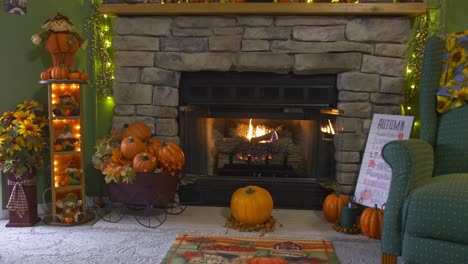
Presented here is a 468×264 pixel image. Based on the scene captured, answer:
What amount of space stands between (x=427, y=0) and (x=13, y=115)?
3.04m

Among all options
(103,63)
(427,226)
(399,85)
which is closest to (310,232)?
(427,226)

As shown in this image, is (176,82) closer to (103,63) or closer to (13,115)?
(103,63)

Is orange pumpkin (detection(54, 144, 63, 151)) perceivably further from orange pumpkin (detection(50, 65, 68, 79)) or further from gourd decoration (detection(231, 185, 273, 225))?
gourd decoration (detection(231, 185, 273, 225))

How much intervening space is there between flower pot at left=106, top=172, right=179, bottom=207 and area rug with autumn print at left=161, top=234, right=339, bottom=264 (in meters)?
0.32

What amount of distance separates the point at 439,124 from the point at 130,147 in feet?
6.32

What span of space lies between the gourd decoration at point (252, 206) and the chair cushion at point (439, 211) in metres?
1.02

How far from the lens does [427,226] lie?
1.63 metres

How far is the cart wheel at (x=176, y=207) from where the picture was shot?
2938mm

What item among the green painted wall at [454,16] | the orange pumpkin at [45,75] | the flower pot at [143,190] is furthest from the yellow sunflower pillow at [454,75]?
the orange pumpkin at [45,75]

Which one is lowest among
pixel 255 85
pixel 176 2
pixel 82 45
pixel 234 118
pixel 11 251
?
pixel 11 251

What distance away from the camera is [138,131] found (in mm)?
2840

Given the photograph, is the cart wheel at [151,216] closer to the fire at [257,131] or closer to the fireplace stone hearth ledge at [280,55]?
the fireplace stone hearth ledge at [280,55]

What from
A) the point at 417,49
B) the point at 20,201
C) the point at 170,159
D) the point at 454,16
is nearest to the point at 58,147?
the point at 20,201

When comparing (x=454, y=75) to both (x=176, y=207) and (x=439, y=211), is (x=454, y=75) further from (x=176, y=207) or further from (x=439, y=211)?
(x=176, y=207)
